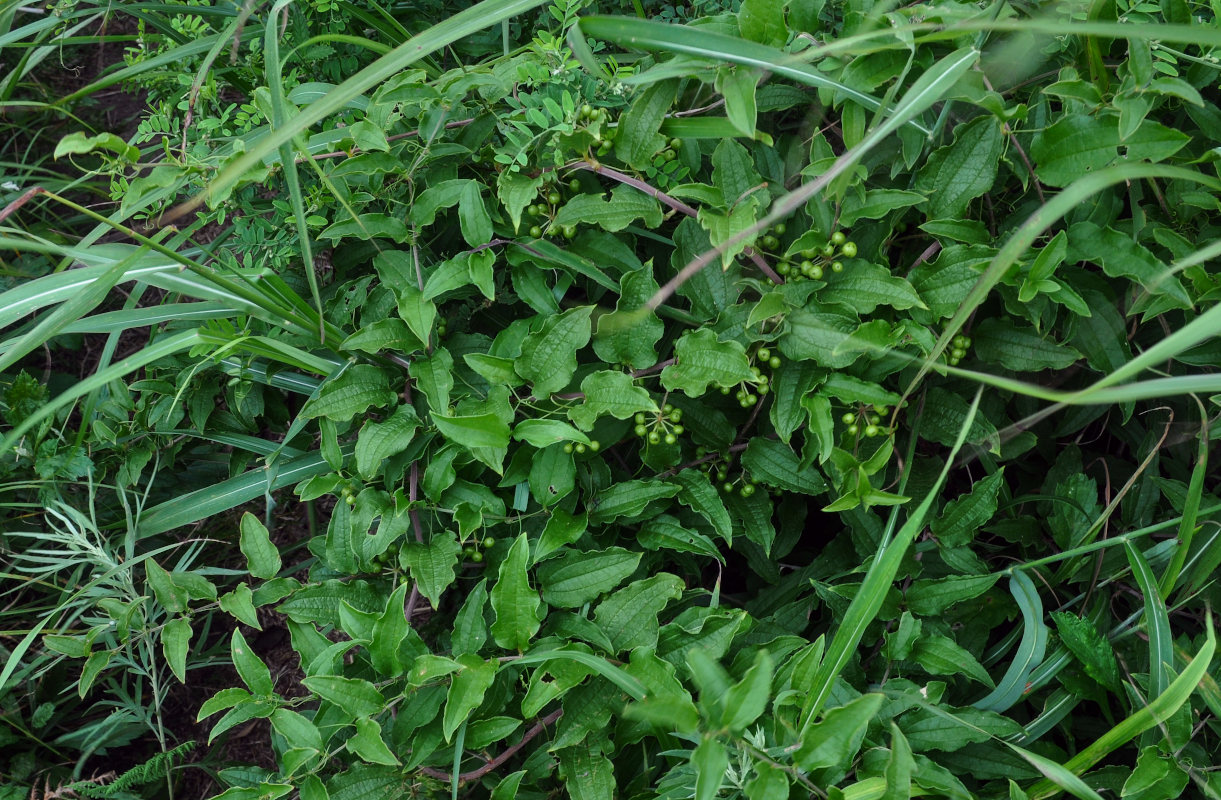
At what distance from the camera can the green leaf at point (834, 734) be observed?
2.97ft

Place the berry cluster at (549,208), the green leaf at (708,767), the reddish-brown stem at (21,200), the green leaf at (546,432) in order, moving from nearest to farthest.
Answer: the green leaf at (708,767) → the reddish-brown stem at (21,200) → the green leaf at (546,432) → the berry cluster at (549,208)

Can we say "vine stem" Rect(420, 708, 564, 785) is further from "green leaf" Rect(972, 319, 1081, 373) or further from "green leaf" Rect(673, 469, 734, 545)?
"green leaf" Rect(972, 319, 1081, 373)

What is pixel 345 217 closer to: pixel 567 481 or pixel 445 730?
pixel 567 481

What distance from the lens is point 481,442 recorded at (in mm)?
1156

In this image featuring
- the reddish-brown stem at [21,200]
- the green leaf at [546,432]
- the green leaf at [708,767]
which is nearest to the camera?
the green leaf at [708,767]

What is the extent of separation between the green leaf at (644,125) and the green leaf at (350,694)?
807mm

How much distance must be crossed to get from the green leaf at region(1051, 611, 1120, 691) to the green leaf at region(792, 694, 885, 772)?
1.58 feet

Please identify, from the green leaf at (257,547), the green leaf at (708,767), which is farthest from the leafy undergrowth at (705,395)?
the green leaf at (708,767)

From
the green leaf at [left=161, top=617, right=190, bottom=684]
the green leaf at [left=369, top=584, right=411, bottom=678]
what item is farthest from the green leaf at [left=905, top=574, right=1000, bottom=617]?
the green leaf at [left=161, top=617, right=190, bottom=684]

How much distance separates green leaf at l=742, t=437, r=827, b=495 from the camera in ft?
4.27

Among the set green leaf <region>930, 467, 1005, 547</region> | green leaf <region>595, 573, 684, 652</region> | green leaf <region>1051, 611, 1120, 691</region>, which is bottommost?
green leaf <region>1051, 611, 1120, 691</region>

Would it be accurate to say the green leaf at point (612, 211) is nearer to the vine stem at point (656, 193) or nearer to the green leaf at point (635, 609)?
the vine stem at point (656, 193)

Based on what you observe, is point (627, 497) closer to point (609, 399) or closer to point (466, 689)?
point (609, 399)

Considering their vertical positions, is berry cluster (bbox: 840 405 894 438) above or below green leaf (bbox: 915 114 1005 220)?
below
